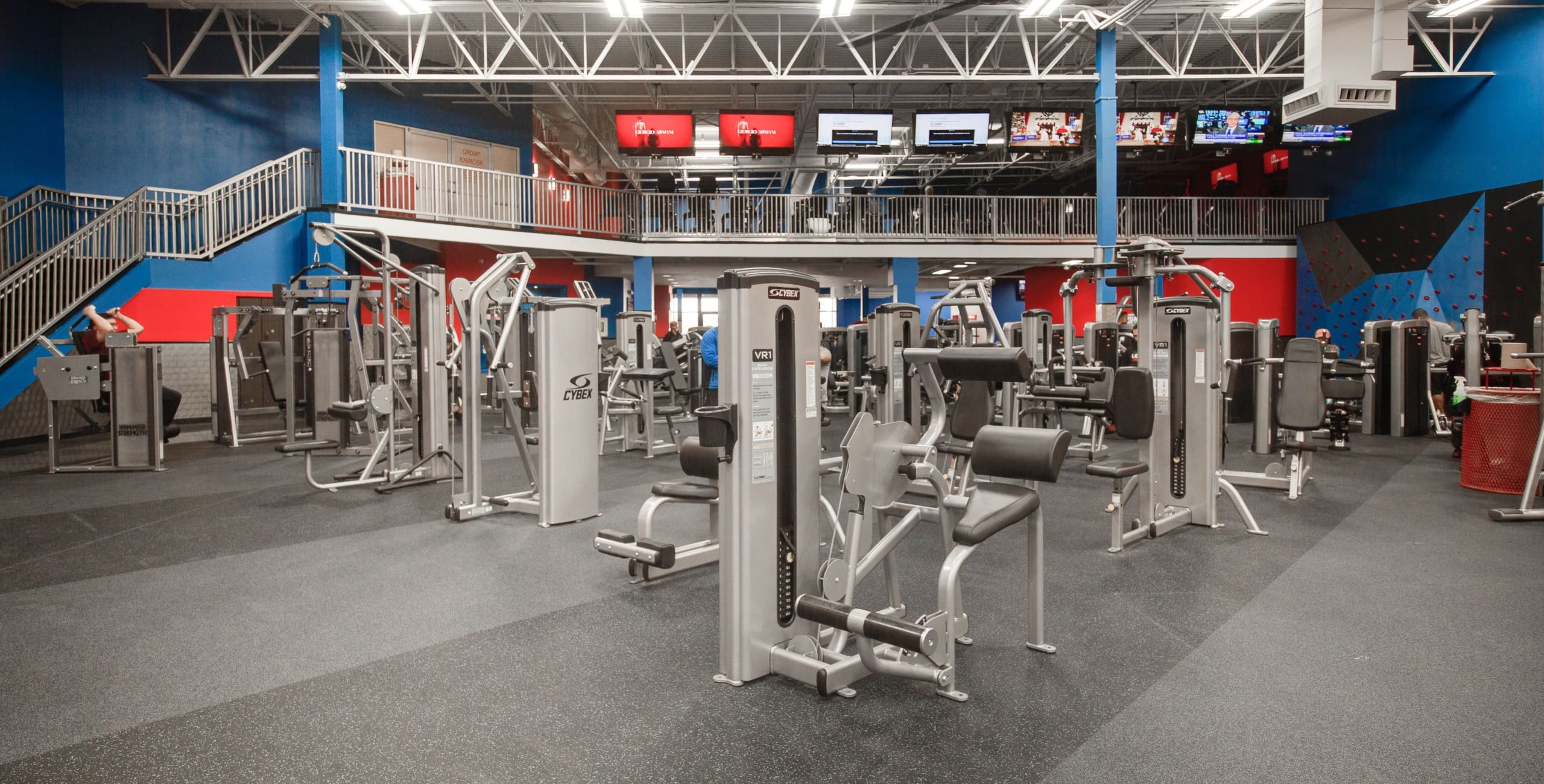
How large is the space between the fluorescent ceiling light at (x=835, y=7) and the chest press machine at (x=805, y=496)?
8472mm

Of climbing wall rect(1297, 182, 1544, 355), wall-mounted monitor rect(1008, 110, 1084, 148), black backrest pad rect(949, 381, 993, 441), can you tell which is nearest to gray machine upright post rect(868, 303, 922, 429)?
black backrest pad rect(949, 381, 993, 441)

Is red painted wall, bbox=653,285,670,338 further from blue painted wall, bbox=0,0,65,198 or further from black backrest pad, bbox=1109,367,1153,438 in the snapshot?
black backrest pad, bbox=1109,367,1153,438

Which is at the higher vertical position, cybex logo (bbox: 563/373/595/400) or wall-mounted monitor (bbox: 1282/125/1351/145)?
wall-mounted monitor (bbox: 1282/125/1351/145)

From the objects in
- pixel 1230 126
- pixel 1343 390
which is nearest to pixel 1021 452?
pixel 1343 390

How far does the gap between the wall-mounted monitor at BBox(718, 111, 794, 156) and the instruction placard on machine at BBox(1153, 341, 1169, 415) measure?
864 centimetres

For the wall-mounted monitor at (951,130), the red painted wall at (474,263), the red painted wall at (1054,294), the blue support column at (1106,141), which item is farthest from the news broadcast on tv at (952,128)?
the red painted wall at (1054,294)

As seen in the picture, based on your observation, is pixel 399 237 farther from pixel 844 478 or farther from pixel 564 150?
pixel 844 478

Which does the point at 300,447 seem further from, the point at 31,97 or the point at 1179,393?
the point at 31,97

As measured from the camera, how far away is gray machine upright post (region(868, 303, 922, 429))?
590cm

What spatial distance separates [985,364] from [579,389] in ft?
9.79

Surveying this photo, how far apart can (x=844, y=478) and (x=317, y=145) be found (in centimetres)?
1358

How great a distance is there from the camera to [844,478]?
2549 millimetres

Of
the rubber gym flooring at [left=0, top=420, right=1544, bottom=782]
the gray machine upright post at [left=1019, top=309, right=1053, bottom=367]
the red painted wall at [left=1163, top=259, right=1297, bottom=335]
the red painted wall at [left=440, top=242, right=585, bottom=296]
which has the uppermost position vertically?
the red painted wall at [left=440, top=242, right=585, bottom=296]

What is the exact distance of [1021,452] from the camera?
8.56ft
